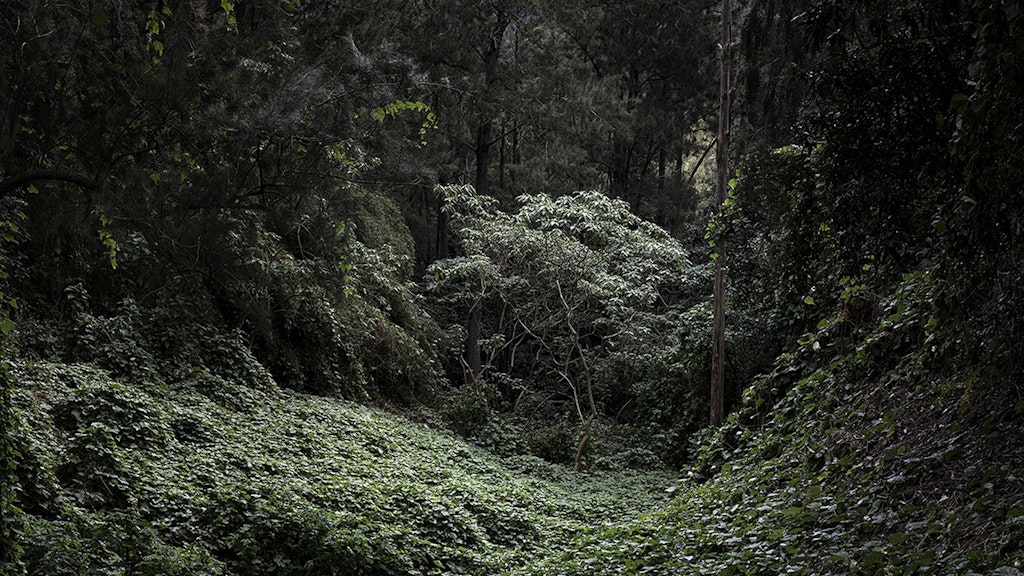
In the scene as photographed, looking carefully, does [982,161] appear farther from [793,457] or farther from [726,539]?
[793,457]

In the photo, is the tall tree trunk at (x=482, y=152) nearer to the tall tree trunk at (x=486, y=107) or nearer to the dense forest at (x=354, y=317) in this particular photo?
the tall tree trunk at (x=486, y=107)

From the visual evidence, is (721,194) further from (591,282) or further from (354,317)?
(354,317)

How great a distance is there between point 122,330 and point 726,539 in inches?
287

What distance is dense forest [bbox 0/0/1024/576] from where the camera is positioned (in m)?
4.25

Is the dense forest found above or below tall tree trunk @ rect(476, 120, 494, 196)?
below

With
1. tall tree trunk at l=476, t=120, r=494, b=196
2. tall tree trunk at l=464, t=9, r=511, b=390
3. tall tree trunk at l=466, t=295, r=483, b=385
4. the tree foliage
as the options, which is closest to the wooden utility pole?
the tree foliage

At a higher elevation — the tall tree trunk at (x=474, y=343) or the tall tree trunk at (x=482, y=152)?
the tall tree trunk at (x=482, y=152)

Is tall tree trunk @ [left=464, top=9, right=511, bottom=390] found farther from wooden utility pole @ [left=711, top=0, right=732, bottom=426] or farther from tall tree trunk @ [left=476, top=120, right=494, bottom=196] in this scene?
wooden utility pole @ [left=711, top=0, right=732, bottom=426]

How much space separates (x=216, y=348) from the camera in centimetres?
1084

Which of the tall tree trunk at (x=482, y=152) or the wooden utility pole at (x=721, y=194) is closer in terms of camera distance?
the wooden utility pole at (x=721, y=194)

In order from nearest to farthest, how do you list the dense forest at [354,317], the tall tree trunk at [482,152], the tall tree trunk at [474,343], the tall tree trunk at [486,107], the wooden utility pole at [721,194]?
the dense forest at [354,317], the wooden utility pole at [721,194], the tall tree trunk at [486,107], the tall tree trunk at [474,343], the tall tree trunk at [482,152]

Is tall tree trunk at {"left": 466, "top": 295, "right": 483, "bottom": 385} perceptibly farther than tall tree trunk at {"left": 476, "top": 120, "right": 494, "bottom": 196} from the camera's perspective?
No

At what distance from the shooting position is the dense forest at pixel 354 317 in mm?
4254

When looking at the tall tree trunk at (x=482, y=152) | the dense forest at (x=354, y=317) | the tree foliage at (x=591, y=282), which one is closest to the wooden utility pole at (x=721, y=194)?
the dense forest at (x=354, y=317)
